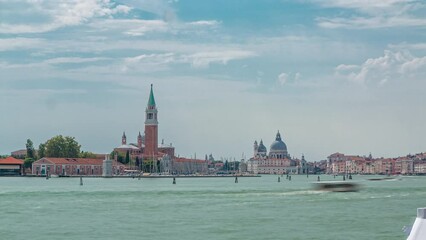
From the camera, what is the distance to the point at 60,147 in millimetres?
158375

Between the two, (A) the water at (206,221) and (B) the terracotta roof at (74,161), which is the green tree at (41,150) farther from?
(A) the water at (206,221)

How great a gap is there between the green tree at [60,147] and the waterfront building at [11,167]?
A: 21.3 feet

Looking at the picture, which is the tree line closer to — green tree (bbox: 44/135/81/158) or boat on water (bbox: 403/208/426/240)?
green tree (bbox: 44/135/81/158)

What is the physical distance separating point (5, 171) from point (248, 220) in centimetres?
13543

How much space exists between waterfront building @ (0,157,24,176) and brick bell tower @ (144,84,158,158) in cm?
2888

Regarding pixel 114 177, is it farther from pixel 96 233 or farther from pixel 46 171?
pixel 96 233

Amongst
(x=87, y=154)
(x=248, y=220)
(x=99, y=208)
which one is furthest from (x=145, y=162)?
(x=248, y=220)

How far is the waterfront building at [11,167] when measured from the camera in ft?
523

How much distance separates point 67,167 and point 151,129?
30.8 m

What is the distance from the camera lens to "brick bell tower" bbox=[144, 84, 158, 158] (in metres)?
178

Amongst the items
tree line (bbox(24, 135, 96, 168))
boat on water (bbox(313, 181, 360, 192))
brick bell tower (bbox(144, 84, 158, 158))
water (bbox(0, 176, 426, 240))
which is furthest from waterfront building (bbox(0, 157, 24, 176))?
water (bbox(0, 176, 426, 240))

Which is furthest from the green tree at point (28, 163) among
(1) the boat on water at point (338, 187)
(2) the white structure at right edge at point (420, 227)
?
(2) the white structure at right edge at point (420, 227)

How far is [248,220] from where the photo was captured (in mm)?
31656

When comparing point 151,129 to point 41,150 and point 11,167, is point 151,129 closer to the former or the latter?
point 41,150
